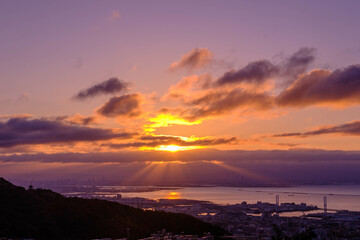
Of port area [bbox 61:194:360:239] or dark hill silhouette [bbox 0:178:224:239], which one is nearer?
port area [bbox 61:194:360:239]

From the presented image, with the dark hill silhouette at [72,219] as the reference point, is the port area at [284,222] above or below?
below

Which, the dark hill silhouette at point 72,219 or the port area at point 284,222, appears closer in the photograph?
the port area at point 284,222

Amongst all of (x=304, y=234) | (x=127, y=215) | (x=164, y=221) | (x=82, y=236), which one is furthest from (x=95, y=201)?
(x=304, y=234)

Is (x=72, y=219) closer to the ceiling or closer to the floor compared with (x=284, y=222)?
closer to the ceiling

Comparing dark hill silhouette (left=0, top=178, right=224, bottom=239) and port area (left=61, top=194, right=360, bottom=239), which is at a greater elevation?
dark hill silhouette (left=0, top=178, right=224, bottom=239)

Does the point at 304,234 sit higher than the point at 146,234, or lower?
higher

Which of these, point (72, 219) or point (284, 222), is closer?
point (72, 219)

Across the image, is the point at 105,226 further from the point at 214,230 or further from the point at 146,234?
the point at 214,230

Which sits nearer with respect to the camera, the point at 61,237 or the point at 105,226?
the point at 61,237
